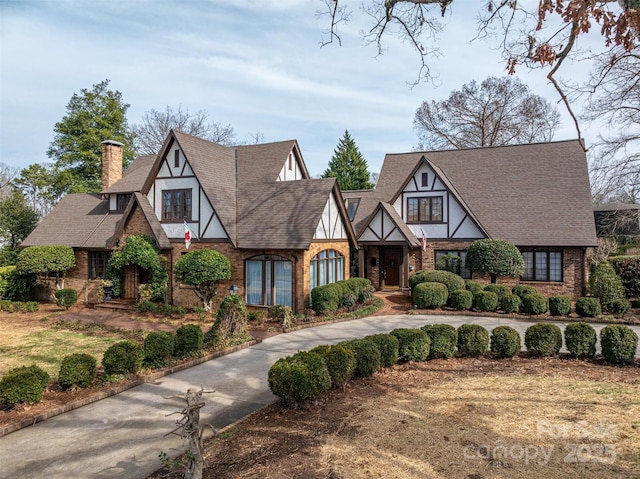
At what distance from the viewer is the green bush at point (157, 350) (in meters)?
9.70

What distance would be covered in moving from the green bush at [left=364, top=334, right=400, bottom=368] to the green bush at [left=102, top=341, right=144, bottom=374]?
4978mm

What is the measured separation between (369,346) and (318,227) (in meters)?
9.57

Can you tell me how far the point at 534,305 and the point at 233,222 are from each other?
1254 centimetres


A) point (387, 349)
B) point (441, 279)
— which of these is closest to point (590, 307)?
point (441, 279)

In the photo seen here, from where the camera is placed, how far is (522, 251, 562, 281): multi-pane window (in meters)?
21.0

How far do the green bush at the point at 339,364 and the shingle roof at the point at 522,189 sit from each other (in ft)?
52.0

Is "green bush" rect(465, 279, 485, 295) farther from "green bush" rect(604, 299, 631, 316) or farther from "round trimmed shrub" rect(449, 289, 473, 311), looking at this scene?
"green bush" rect(604, 299, 631, 316)

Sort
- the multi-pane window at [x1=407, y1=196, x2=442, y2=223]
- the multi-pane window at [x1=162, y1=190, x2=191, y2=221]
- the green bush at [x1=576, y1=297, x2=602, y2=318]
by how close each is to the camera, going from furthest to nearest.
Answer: the multi-pane window at [x1=407, y1=196, x2=442, y2=223], the multi-pane window at [x1=162, y1=190, x2=191, y2=221], the green bush at [x1=576, y1=297, x2=602, y2=318]

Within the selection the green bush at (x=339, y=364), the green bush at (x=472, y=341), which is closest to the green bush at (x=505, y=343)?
the green bush at (x=472, y=341)

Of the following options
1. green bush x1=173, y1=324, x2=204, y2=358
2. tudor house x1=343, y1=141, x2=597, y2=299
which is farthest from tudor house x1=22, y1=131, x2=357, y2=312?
green bush x1=173, y1=324, x2=204, y2=358

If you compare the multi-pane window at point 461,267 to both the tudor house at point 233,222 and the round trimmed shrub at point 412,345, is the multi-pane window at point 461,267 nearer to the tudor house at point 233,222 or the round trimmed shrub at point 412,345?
the tudor house at point 233,222

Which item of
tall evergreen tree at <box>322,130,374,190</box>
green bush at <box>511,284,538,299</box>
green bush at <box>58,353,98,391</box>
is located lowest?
green bush at <box>58,353,98,391</box>

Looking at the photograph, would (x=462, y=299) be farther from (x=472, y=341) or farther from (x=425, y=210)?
(x=425, y=210)

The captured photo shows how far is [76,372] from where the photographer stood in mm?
8203
